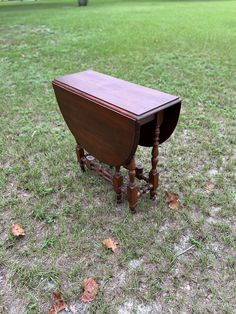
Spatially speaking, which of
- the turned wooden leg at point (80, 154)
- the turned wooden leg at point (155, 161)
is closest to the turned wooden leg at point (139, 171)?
the turned wooden leg at point (155, 161)

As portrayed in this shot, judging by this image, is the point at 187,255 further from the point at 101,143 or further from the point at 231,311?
the point at 101,143

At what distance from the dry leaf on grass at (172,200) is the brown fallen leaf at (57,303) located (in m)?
0.94

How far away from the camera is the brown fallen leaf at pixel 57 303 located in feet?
4.85

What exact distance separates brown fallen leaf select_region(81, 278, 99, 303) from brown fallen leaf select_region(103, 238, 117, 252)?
0.24 m

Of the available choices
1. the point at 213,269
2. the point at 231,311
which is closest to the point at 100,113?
the point at 213,269

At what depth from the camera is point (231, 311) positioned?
1446mm

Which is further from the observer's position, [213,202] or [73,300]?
[213,202]

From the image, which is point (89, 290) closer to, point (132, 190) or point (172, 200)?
point (132, 190)

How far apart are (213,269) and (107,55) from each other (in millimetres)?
4633

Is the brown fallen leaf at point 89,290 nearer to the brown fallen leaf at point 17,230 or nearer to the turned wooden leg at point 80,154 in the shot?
the brown fallen leaf at point 17,230

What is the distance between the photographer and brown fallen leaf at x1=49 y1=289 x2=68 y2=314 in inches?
58.2

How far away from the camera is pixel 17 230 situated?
192 cm

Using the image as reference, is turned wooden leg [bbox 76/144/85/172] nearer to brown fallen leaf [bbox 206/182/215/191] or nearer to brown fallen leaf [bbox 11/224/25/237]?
brown fallen leaf [bbox 11/224/25/237]

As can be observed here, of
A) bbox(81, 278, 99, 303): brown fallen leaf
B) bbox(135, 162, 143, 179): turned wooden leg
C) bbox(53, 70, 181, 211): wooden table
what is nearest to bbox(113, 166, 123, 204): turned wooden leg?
bbox(53, 70, 181, 211): wooden table
